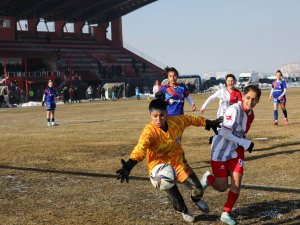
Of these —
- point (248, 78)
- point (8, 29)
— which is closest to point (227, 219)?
point (8, 29)

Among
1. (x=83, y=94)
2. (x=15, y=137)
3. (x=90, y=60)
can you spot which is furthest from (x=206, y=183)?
(x=90, y=60)

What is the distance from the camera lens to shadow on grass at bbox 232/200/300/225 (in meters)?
5.37

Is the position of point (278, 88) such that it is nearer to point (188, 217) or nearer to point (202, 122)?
point (202, 122)

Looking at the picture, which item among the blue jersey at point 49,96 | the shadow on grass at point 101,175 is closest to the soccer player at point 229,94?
the shadow on grass at point 101,175

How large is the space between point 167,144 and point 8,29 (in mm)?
56000

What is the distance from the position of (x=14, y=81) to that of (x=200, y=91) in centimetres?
2626

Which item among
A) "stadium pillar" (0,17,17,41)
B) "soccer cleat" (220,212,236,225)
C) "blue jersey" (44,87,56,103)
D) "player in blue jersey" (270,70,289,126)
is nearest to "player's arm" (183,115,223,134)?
"soccer cleat" (220,212,236,225)

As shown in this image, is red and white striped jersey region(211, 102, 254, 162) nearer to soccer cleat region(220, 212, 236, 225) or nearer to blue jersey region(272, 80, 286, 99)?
soccer cleat region(220, 212, 236, 225)

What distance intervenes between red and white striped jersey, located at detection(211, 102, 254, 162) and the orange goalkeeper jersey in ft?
0.91

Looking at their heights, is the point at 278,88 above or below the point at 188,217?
above

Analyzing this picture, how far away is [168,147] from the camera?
17.6ft

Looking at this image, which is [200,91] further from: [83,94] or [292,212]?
[292,212]

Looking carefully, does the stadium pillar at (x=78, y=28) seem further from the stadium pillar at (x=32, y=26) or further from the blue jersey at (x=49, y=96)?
the blue jersey at (x=49, y=96)

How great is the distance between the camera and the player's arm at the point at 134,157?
486 cm
